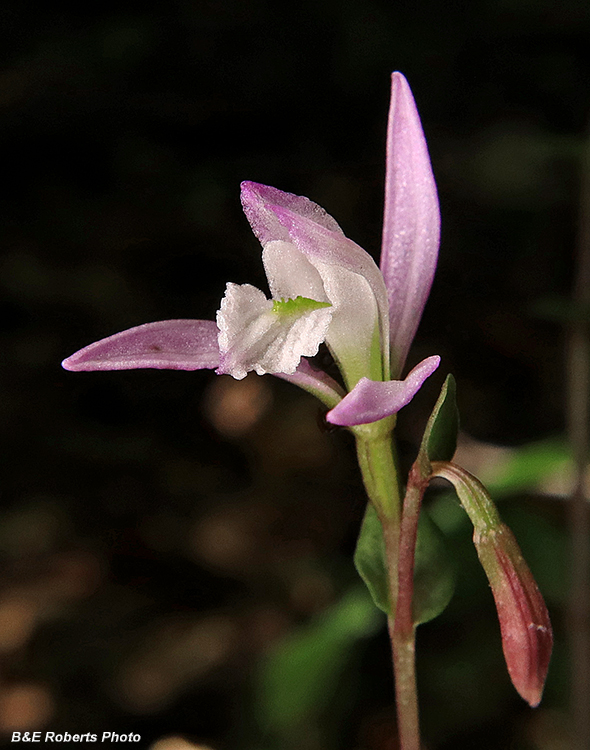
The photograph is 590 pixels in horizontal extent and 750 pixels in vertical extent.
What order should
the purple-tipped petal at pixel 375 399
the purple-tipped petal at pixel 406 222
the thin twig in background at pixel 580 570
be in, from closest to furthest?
the purple-tipped petal at pixel 375 399
the purple-tipped petal at pixel 406 222
the thin twig in background at pixel 580 570

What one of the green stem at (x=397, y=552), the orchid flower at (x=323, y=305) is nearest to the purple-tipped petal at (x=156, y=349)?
the orchid flower at (x=323, y=305)

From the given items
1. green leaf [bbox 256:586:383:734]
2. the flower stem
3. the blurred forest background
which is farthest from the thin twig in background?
the flower stem

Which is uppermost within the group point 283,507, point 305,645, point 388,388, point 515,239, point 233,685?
point 388,388

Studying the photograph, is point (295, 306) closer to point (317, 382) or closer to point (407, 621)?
point (317, 382)

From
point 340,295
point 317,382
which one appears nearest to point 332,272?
point 340,295

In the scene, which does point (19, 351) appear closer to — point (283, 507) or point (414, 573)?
point (283, 507)

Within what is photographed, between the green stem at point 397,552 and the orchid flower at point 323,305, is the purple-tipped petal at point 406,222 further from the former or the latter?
the green stem at point 397,552

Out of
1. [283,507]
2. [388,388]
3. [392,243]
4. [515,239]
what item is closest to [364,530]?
[388,388]
